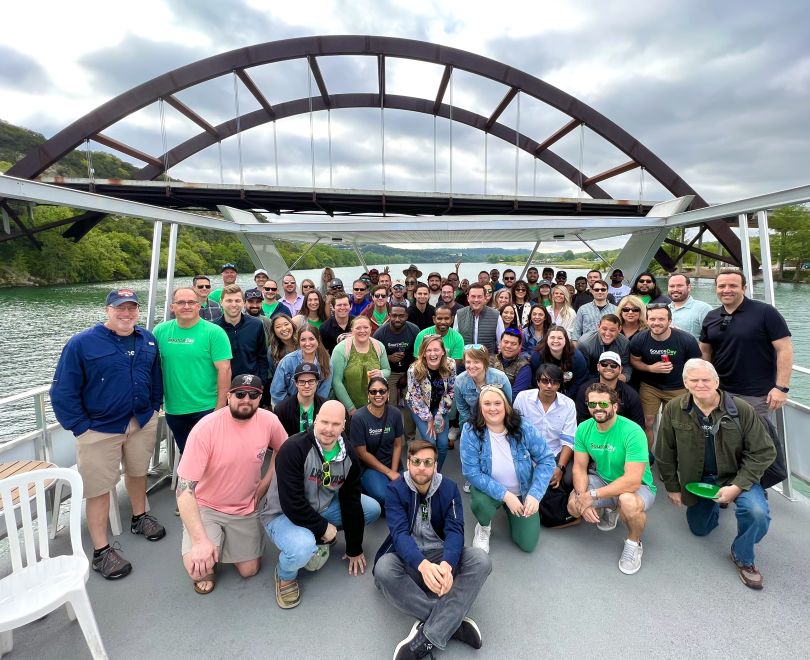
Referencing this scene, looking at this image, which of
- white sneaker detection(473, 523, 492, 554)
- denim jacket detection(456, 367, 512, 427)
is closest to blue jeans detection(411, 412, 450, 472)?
denim jacket detection(456, 367, 512, 427)

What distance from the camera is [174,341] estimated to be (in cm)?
297

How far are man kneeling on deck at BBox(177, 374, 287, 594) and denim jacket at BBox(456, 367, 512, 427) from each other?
173cm

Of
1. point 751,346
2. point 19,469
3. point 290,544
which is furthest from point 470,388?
point 19,469

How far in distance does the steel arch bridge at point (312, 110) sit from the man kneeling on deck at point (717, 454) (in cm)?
1514

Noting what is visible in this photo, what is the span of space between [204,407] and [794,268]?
42318 millimetres

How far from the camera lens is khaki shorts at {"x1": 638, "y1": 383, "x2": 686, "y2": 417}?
350 cm

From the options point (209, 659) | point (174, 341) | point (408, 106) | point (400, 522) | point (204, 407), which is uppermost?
point (408, 106)

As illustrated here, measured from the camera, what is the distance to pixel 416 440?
2412mm

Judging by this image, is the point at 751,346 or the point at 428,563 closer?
the point at 428,563

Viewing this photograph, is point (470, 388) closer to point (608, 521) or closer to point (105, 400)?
point (608, 521)

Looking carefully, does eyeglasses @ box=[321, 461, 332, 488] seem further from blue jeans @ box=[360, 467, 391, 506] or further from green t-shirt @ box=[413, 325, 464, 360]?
green t-shirt @ box=[413, 325, 464, 360]

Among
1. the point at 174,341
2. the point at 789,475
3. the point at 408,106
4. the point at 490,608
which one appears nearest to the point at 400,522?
the point at 490,608

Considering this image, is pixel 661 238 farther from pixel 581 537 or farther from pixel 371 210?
pixel 371 210

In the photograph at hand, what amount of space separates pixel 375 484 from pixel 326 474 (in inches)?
26.6
